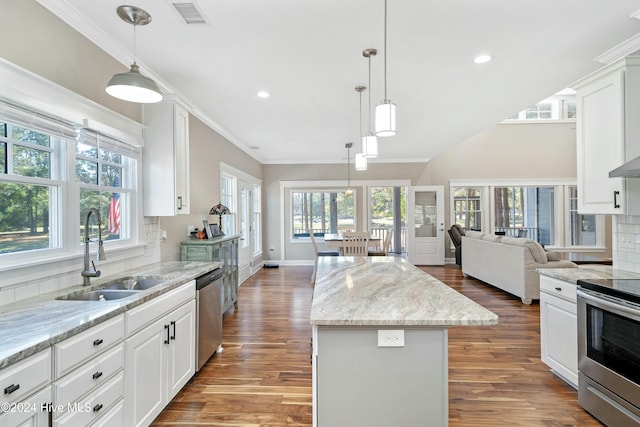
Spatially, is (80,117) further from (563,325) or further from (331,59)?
(563,325)

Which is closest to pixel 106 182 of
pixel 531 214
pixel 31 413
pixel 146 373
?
pixel 146 373

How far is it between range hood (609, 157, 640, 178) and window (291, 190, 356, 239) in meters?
6.09

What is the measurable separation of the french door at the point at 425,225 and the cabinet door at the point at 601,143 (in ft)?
17.2

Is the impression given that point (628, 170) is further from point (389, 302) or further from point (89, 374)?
point (89, 374)

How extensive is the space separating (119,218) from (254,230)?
472cm

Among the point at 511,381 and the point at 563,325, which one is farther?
the point at 511,381

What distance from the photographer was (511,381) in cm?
258

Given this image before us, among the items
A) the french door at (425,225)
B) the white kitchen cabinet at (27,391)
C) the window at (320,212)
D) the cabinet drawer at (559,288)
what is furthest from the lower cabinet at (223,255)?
the french door at (425,225)

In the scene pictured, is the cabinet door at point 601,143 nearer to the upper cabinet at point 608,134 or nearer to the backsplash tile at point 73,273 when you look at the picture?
the upper cabinet at point 608,134

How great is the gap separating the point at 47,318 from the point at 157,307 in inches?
23.9

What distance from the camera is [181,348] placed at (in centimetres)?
233

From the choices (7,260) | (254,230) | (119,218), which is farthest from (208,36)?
(254,230)

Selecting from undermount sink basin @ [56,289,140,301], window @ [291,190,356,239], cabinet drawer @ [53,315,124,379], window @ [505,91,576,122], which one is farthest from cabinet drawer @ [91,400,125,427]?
window @ [505,91,576,122]

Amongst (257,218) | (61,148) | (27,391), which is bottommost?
(27,391)
